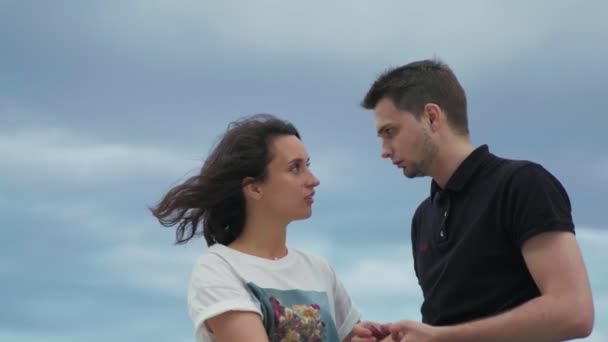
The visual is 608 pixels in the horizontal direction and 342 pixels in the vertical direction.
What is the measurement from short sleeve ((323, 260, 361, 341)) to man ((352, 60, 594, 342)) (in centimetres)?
26

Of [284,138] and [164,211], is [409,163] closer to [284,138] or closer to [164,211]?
[284,138]

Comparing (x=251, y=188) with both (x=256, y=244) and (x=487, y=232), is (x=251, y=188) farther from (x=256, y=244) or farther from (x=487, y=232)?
(x=487, y=232)

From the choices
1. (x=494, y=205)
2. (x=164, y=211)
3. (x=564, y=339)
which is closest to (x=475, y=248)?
(x=494, y=205)

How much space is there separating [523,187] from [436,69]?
3.78 ft

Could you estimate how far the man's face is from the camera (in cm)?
487

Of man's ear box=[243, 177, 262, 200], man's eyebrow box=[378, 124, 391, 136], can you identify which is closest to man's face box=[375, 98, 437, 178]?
man's eyebrow box=[378, 124, 391, 136]

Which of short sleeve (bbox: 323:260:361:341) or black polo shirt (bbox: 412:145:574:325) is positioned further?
short sleeve (bbox: 323:260:361:341)

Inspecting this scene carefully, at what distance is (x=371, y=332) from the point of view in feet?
15.4

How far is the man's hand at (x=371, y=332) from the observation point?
4665mm

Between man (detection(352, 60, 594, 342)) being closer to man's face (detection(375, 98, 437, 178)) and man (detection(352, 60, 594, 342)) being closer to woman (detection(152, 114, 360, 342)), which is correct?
man's face (detection(375, 98, 437, 178))

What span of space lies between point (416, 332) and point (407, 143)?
3.57ft

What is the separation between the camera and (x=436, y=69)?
5.26m

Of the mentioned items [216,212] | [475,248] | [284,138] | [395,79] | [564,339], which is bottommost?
[564,339]

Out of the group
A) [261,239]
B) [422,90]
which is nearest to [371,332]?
[261,239]
